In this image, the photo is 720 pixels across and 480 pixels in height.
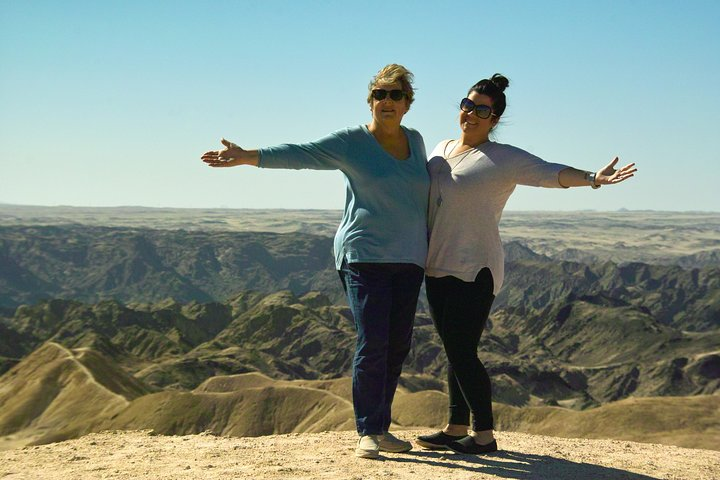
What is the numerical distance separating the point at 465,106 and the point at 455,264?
101 cm

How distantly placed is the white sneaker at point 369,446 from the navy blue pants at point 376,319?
5 centimetres

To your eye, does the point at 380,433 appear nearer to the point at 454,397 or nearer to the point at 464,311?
the point at 454,397

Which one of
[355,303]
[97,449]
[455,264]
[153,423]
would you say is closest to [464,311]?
[455,264]

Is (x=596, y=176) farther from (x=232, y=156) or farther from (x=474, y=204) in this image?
(x=232, y=156)

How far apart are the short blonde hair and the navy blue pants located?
3.59ft

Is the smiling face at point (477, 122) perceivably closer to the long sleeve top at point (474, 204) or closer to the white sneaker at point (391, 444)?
the long sleeve top at point (474, 204)

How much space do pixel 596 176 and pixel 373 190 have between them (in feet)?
4.43

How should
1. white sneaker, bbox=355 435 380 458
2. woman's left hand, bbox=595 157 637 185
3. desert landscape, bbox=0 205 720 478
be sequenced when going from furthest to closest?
desert landscape, bbox=0 205 720 478, white sneaker, bbox=355 435 380 458, woman's left hand, bbox=595 157 637 185

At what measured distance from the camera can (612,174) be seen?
18.8 ft

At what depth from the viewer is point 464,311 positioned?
6.12 m

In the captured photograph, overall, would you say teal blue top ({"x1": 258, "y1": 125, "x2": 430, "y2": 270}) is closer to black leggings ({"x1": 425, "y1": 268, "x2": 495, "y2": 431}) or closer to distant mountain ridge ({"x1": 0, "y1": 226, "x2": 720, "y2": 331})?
black leggings ({"x1": 425, "y1": 268, "x2": 495, "y2": 431})

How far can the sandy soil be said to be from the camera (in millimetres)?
6191

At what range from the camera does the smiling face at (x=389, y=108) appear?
612cm

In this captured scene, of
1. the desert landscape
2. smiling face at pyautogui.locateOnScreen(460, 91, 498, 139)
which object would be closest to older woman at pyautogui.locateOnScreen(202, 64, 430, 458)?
smiling face at pyautogui.locateOnScreen(460, 91, 498, 139)
